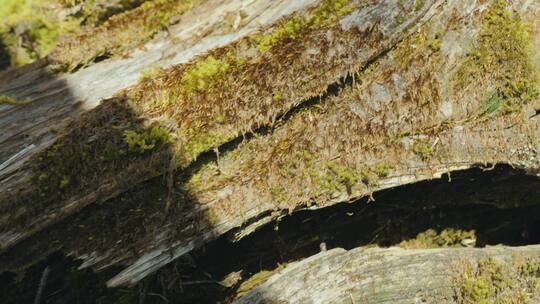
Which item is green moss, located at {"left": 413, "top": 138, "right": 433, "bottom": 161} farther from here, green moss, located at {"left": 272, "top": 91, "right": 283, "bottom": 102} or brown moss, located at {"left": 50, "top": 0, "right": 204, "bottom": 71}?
brown moss, located at {"left": 50, "top": 0, "right": 204, "bottom": 71}

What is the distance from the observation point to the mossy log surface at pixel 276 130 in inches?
165

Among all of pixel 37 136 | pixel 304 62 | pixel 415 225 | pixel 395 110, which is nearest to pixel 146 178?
pixel 37 136

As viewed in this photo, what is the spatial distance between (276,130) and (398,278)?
6.29 ft

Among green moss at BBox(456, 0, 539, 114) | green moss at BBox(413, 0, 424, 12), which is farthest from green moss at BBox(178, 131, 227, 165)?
green moss at BBox(456, 0, 539, 114)

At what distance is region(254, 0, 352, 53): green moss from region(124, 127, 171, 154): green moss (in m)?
1.29

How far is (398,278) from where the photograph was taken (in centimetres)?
465

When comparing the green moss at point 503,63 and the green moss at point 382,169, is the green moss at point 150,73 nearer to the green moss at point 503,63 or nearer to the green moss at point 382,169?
the green moss at point 382,169

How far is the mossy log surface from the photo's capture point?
4.18 metres

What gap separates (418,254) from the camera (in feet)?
15.7

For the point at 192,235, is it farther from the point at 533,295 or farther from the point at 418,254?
the point at 533,295

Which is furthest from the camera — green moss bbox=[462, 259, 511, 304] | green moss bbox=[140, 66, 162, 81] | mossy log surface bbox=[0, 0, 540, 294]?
green moss bbox=[140, 66, 162, 81]

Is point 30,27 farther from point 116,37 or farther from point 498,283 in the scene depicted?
point 498,283

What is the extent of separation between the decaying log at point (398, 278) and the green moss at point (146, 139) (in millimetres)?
1703

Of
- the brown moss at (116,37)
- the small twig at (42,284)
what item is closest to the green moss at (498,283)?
the small twig at (42,284)
